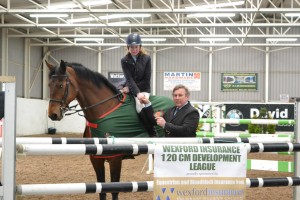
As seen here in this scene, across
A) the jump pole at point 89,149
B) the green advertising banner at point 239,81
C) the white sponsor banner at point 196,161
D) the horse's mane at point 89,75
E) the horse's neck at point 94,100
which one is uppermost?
the green advertising banner at point 239,81

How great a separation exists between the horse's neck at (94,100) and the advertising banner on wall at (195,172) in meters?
1.72

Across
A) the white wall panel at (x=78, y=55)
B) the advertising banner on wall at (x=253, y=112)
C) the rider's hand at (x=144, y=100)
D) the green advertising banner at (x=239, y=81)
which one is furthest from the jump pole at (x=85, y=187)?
the white wall panel at (x=78, y=55)

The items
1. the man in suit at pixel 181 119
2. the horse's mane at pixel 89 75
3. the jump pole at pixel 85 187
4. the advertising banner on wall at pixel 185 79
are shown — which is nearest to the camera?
the jump pole at pixel 85 187

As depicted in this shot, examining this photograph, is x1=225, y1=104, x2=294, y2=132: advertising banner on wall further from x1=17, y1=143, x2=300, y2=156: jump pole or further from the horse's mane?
x1=17, y1=143, x2=300, y2=156: jump pole

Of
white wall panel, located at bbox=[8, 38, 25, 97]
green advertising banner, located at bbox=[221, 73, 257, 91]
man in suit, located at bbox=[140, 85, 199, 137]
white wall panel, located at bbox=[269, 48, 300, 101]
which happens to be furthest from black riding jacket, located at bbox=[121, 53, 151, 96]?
white wall panel, located at bbox=[269, 48, 300, 101]

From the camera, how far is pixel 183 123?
396cm

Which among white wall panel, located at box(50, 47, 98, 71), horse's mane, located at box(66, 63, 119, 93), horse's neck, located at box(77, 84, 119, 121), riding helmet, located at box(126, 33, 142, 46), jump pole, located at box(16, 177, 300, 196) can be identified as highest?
white wall panel, located at box(50, 47, 98, 71)

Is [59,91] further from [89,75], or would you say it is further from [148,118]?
[148,118]

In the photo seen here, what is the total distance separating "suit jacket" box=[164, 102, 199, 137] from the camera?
152 inches

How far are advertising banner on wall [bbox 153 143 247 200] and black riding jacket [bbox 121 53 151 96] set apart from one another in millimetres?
1748

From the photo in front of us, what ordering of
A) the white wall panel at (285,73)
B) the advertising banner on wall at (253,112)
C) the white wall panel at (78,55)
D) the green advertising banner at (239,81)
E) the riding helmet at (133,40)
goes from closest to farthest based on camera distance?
the riding helmet at (133,40), the advertising banner on wall at (253,112), the white wall panel at (285,73), the green advertising banner at (239,81), the white wall panel at (78,55)

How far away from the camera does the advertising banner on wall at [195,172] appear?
109 inches

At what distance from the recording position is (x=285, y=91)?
24828 mm

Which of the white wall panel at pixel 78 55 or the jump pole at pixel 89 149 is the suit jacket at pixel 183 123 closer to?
the jump pole at pixel 89 149
